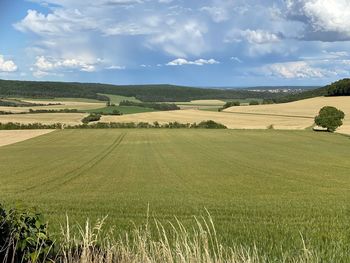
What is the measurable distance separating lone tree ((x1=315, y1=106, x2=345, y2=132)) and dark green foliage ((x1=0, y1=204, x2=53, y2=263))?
8409 centimetres

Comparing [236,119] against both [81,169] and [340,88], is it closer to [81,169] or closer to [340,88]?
[340,88]

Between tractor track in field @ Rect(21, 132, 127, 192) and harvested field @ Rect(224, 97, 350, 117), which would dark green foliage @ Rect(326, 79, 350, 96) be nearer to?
harvested field @ Rect(224, 97, 350, 117)

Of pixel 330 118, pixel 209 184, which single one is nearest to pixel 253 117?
pixel 330 118

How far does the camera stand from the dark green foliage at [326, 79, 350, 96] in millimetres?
123875

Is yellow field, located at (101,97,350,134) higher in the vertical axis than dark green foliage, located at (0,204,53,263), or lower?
lower

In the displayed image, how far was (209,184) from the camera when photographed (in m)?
26.8

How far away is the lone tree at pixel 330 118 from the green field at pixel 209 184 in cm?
1366

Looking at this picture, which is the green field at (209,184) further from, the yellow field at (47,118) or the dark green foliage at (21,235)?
the yellow field at (47,118)

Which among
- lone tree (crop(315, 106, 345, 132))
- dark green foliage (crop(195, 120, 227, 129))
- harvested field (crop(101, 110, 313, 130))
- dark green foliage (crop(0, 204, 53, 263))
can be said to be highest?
dark green foliage (crop(0, 204, 53, 263))

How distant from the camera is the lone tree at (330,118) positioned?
83.5 metres

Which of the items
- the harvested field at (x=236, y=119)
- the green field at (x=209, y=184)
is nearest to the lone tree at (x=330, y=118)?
the harvested field at (x=236, y=119)

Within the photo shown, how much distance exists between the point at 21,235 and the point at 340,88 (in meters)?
131

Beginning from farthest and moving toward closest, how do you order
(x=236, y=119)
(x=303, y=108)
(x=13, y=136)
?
(x=303, y=108), (x=236, y=119), (x=13, y=136)

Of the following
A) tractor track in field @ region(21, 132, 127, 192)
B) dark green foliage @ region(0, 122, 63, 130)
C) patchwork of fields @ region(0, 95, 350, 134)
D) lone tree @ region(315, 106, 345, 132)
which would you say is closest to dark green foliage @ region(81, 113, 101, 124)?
patchwork of fields @ region(0, 95, 350, 134)
